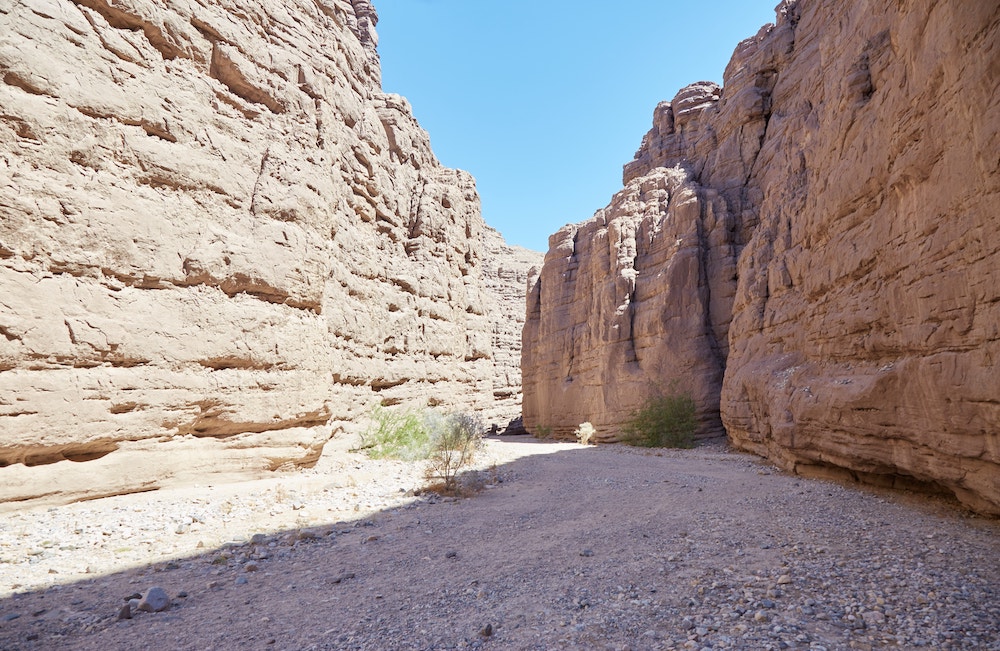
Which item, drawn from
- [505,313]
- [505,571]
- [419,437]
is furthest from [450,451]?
[505,313]

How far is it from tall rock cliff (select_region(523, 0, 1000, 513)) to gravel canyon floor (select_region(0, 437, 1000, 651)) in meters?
1.13

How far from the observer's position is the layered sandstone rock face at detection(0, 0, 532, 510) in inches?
220

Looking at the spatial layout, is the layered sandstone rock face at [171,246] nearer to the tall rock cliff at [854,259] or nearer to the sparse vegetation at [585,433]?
the tall rock cliff at [854,259]

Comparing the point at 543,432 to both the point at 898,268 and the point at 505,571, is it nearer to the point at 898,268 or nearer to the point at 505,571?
the point at 898,268

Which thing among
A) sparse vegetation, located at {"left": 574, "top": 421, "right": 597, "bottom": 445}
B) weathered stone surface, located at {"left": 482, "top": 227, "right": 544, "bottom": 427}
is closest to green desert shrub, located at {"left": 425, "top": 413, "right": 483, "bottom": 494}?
sparse vegetation, located at {"left": 574, "top": 421, "right": 597, "bottom": 445}

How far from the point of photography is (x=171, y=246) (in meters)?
6.83

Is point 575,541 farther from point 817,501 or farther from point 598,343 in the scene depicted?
point 598,343

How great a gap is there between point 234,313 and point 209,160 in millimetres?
2491

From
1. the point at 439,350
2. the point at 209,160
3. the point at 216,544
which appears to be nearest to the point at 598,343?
the point at 439,350

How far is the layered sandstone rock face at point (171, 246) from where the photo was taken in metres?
5.59

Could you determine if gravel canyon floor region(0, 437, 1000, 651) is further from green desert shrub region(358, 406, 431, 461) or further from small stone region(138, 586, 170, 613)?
green desert shrub region(358, 406, 431, 461)

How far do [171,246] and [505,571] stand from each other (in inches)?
256

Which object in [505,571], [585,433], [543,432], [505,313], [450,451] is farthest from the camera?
[505,313]

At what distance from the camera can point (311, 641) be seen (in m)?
2.82
